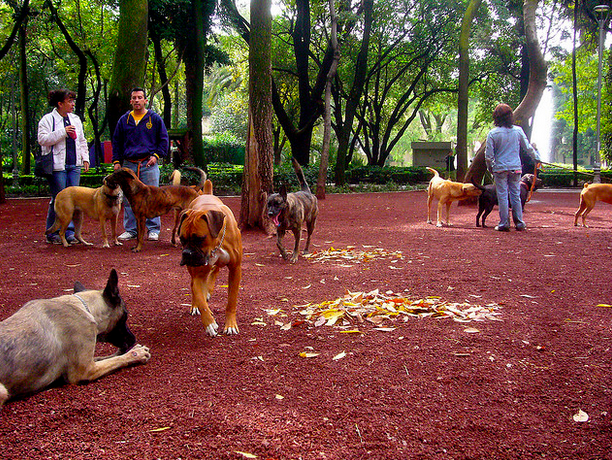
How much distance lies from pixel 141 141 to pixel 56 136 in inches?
50.6

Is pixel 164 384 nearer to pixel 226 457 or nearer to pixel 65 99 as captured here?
pixel 226 457

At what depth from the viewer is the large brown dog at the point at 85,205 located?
26.7ft

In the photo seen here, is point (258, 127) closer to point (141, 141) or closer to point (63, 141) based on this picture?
point (141, 141)

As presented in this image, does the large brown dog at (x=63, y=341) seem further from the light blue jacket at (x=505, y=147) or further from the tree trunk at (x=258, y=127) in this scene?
the light blue jacket at (x=505, y=147)

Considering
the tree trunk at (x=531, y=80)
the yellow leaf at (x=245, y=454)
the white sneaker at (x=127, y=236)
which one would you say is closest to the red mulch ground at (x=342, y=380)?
the yellow leaf at (x=245, y=454)

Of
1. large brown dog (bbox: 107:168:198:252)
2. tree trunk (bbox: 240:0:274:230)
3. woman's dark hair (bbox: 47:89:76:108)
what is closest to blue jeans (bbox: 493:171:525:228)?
tree trunk (bbox: 240:0:274:230)

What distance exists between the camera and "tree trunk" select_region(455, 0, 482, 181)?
55.9 ft

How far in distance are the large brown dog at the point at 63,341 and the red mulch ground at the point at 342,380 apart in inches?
4.2

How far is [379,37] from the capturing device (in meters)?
27.0

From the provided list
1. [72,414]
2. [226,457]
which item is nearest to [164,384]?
[72,414]

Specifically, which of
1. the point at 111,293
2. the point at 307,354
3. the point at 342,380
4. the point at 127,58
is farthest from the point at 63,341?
the point at 127,58

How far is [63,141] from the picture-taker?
8.00 meters

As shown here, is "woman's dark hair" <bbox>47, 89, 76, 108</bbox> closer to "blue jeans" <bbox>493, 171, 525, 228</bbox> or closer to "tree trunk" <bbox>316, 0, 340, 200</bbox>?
"blue jeans" <bbox>493, 171, 525, 228</bbox>

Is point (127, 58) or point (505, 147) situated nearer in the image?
point (505, 147)
